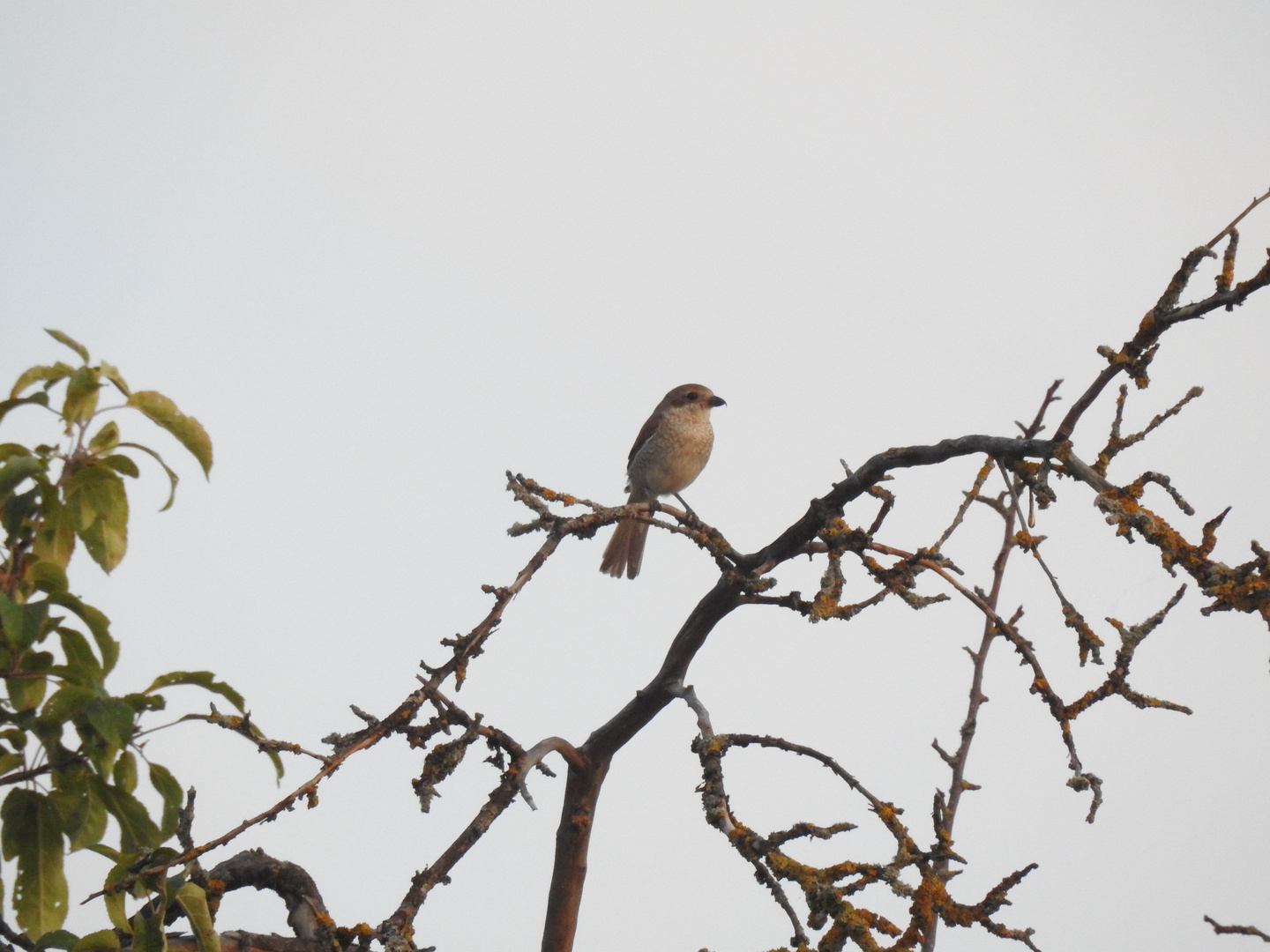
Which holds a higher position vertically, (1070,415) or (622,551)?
(622,551)

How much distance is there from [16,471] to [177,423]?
344 millimetres

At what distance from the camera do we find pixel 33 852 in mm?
2344

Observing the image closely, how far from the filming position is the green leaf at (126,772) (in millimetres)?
2375

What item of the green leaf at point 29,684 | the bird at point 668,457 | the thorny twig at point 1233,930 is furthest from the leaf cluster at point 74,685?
the bird at point 668,457

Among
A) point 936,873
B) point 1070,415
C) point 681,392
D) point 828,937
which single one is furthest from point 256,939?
point 681,392

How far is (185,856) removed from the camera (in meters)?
2.25

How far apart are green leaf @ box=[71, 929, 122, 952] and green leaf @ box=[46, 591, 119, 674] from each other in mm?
510

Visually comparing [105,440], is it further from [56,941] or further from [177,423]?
[56,941]

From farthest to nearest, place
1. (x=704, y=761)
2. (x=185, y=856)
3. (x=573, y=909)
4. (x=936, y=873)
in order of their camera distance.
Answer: (x=573, y=909) → (x=704, y=761) → (x=936, y=873) → (x=185, y=856)

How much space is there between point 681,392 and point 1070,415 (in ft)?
19.0

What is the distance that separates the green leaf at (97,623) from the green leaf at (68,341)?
471mm

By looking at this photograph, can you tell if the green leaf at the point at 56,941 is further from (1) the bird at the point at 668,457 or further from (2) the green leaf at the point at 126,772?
(1) the bird at the point at 668,457

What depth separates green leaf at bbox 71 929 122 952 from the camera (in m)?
2.25

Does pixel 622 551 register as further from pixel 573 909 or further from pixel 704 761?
pixel 704 761
